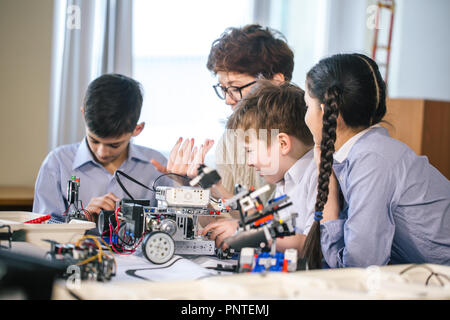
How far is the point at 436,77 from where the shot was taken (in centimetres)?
402

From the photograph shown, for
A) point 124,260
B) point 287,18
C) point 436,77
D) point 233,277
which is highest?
point 287,18

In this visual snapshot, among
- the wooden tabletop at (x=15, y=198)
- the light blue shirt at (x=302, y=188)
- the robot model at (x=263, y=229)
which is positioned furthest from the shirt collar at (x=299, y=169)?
the wooden tabletop at (x=15, y=198)

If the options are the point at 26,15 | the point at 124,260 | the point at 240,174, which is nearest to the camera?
the point at 124,260

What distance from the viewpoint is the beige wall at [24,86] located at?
2.69 metres

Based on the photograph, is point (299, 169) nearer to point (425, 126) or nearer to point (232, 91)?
point (232, 91)

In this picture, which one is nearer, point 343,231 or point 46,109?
point 343,231

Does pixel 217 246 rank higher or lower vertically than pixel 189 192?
lower

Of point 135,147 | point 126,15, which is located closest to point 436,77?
point 126,15

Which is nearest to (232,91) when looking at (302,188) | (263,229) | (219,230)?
(302,188)

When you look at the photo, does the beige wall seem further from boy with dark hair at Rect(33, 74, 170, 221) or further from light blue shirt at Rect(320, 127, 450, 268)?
light blue shirt at Rect(320, 127, 450, 268)

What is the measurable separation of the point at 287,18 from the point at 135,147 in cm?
195

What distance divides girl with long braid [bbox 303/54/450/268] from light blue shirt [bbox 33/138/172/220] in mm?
711
